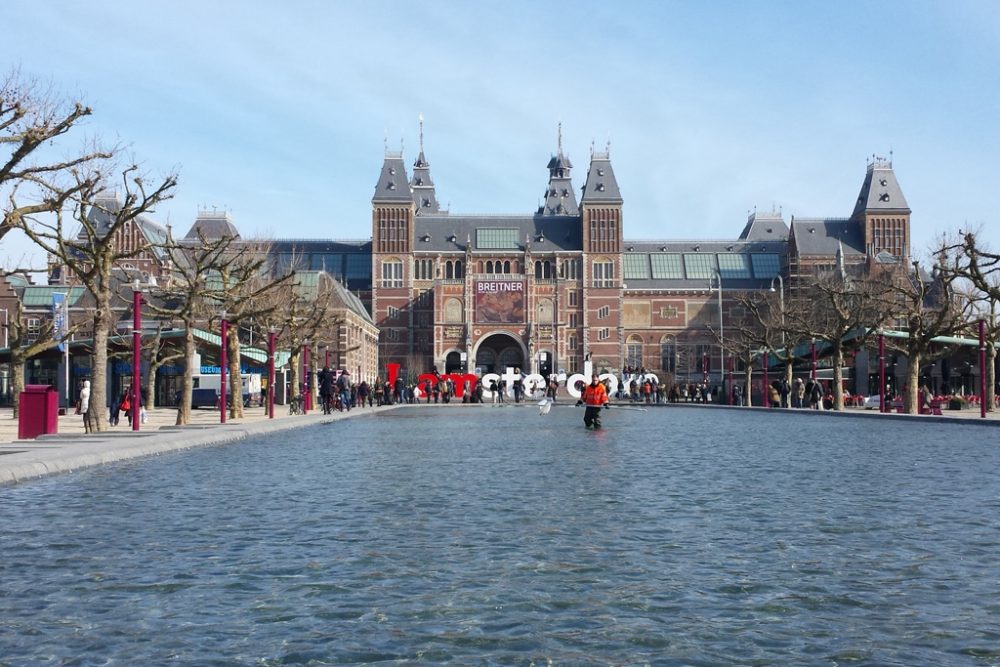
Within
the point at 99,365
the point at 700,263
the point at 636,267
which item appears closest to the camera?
the point at 99,365

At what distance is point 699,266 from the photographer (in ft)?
362

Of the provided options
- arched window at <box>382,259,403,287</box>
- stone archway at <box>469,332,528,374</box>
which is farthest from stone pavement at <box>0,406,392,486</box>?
stone archway at <box>469,332,528,374</box>

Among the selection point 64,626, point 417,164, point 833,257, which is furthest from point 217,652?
point 417,164

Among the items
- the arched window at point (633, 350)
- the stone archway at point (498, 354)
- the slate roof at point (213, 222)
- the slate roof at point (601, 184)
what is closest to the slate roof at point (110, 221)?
the slate roof at point (213, 222)

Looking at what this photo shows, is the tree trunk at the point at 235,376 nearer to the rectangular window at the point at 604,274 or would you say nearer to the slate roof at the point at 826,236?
the rectangular window at the point at 604,274

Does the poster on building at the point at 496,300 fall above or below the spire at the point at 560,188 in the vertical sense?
below

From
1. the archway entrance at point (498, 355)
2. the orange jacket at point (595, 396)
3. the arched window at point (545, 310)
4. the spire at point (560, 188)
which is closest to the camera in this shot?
the orange jacket at point (595, 396)

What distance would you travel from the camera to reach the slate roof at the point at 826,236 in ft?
342

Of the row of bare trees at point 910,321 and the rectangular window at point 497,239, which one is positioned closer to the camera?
the row of bare trees at point 910,321

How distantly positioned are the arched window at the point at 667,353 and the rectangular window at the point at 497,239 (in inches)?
662

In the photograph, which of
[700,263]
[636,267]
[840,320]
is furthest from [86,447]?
[700,263]

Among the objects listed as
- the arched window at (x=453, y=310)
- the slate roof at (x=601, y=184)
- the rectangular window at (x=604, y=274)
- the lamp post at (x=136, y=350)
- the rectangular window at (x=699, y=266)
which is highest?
the slate roof at (x=601, y=184)

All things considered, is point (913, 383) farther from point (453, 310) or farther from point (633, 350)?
point (633, 350)

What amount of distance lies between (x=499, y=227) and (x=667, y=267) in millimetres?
17449
